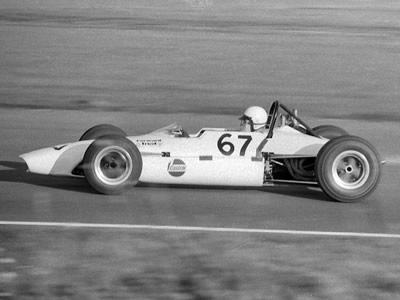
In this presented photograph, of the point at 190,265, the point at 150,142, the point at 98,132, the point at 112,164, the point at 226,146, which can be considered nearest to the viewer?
the point at 190,265

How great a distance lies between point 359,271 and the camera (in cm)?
730

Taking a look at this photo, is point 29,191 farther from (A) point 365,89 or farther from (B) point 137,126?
(A) point 365,89

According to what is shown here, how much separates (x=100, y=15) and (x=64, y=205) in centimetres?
2270

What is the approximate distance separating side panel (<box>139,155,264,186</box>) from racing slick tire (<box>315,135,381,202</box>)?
63 cm

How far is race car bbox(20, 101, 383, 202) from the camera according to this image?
9727 millimetres

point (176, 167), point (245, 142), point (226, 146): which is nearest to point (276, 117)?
point (245, 142)

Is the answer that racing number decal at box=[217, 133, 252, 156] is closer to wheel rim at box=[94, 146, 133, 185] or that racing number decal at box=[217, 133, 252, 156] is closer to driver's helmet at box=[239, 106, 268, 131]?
driver's helmet at box=[239, 106, 268, 131]

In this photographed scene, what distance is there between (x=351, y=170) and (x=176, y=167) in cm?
168

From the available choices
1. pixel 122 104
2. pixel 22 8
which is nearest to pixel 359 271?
pixel 122 104

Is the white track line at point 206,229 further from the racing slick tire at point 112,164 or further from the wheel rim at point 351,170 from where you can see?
the wheel rim at point 351,170

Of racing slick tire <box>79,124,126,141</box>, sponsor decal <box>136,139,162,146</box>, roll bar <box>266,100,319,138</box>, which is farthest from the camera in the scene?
racing slick tire <box>79,124,126,141</box>

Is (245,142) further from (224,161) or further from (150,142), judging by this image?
(150,142)

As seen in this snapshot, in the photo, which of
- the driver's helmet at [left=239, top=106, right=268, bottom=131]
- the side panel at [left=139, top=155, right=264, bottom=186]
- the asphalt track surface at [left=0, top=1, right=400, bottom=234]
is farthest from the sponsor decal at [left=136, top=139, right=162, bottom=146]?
the driver's helmet at [left=239, top=106, right=268, bottom=131]

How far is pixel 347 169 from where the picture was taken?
9820mm
